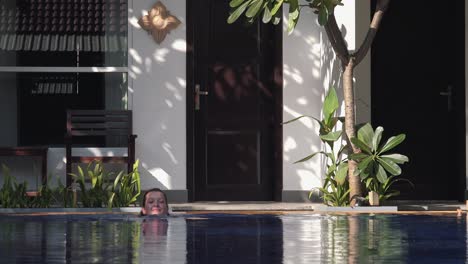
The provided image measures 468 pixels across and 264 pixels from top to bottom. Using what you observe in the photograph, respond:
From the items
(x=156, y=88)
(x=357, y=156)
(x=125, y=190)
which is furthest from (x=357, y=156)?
(x=156, y=88)

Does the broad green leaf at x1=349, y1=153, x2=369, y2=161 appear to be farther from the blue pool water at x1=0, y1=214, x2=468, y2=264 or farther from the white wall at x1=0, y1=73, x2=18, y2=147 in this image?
the white wall at x1=0, y1=73, x2=18, y2=147

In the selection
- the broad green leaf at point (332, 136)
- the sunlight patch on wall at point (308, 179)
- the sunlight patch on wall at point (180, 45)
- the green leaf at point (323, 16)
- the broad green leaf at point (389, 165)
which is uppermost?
the green leaf at point (323, 16)

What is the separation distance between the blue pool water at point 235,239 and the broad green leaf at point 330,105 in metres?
1.08

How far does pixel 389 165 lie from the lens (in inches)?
473

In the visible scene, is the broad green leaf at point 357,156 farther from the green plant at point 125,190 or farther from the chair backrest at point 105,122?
the chair backrest at point 105,122

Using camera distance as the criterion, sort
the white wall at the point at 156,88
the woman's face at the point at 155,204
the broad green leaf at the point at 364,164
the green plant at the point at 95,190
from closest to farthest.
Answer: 1. the woman's face at the point at 155,204
2. the broad green leaf at the point at 364,164
3. the green plant at the point at 95,190
4. the white wall at the point at 156,88

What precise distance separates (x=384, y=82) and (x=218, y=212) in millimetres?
2340

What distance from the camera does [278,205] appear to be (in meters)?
13.0

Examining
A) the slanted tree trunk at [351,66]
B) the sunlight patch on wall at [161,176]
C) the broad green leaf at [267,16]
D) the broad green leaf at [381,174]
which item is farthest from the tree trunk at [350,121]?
the sunlight patch on wall at [161,176]

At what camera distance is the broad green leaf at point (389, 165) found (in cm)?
1191

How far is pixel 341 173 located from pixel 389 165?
449mm

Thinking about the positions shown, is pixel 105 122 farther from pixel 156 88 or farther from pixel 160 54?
pixel 160 54

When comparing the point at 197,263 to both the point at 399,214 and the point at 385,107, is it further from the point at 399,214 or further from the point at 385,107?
the point at 385,107

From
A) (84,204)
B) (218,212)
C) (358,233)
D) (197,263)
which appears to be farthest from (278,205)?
(197,263)
